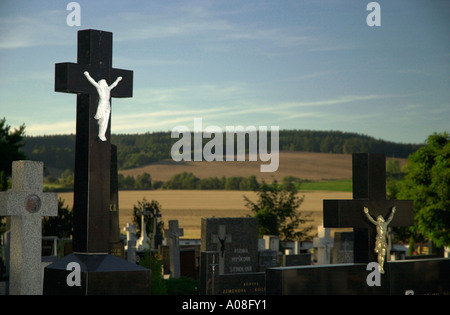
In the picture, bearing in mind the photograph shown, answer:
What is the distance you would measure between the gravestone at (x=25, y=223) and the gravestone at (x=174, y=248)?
24.4 feet

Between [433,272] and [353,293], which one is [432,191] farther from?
[353,293]

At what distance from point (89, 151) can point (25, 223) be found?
3581 mm

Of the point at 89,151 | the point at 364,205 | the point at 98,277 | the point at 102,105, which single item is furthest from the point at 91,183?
the point at 364,205

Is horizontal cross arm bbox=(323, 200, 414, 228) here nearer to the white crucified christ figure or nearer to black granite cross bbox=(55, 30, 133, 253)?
black granite cross bbox=(55, 30, 133, 253)

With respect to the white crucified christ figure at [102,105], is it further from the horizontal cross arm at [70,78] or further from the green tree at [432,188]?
the green tree at [432,188]

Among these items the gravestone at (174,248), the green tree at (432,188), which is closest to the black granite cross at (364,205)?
the gravestone at (174,248)

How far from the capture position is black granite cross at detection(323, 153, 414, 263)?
1221 cm

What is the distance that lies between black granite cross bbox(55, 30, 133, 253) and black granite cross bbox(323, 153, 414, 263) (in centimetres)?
407

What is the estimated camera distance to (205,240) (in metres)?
16.2

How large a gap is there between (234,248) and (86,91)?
6605 millimetres

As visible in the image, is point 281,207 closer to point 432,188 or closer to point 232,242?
point 432,188
